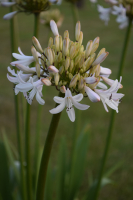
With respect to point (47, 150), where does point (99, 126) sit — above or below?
below

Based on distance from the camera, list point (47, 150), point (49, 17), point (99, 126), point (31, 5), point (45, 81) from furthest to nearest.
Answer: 1. point (99, 126)
2. point (49, 17)
3. point (31, 5)
4. point (47, 150)
5. point (45, 81)

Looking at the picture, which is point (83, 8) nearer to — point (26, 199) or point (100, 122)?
point (100, 122)

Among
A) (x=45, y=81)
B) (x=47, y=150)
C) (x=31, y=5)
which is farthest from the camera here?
(x=31, y=5)

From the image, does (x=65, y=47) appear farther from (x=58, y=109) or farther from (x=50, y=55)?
(x=58, y=109)

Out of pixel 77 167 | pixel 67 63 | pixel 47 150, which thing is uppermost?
pixel 67 63

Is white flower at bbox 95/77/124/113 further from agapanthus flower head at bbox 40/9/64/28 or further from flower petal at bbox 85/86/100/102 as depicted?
agapanthus flower head at bbox 40/9/64/28

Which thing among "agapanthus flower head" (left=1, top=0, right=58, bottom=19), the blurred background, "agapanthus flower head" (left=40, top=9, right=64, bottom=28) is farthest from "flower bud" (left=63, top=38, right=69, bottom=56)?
"agapanthus flower head" (left=40, top=9, right=64, bottom=28)

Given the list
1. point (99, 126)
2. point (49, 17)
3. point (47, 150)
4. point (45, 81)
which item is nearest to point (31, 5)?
point (45, 81)

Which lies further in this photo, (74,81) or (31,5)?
(31,5)

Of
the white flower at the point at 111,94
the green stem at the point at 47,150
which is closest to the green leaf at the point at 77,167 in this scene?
the green stem at the point at 47,150

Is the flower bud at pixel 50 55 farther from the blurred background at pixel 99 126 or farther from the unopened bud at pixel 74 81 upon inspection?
the blurred background at pixel 99 126

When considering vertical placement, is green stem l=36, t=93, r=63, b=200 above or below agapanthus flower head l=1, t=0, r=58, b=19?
below

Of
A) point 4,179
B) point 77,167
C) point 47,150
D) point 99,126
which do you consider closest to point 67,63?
point 47,150
